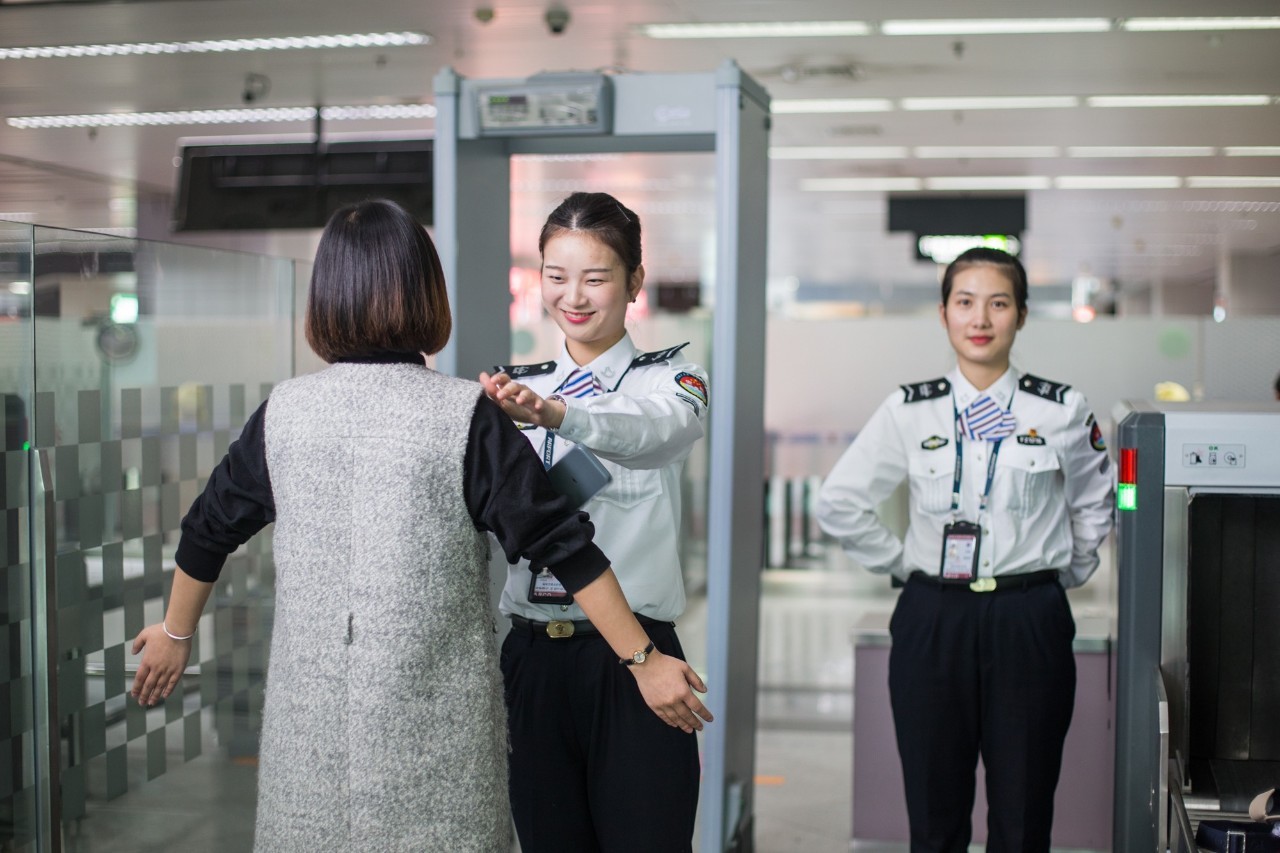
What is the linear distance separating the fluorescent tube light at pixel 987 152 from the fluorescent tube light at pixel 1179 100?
1.64 meters

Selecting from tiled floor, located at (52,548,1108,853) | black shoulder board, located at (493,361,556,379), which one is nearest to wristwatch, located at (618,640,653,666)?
black shoulder board, located at (493,361,556,379)

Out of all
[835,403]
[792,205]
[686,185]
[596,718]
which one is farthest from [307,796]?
[792,205]

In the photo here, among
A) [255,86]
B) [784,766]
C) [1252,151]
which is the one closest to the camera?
[784,766]

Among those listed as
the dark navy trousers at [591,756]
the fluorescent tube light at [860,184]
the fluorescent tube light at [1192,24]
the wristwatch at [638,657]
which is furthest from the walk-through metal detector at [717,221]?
the fluorescent tube light at [860,184]

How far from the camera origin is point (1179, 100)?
25.4 feet

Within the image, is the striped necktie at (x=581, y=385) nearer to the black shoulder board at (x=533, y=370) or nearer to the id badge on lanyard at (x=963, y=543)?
the black shoulder board at (x=533, y=370)

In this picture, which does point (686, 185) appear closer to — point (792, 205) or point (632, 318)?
point (792, 205)

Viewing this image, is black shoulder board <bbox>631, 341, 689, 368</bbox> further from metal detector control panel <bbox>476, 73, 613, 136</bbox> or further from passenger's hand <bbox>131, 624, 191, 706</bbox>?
passenger's hand <bbox>131, 624, 191, 706</bbox>

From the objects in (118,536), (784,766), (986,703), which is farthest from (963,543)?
(784,766)

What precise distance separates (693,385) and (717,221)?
583 millimetres

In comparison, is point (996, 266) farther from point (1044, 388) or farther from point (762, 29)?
point (762, 29)

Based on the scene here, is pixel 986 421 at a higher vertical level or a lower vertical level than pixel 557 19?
lower

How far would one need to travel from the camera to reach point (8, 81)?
7703 millimetres

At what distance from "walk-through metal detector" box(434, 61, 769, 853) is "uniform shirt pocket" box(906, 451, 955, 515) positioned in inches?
14.4
